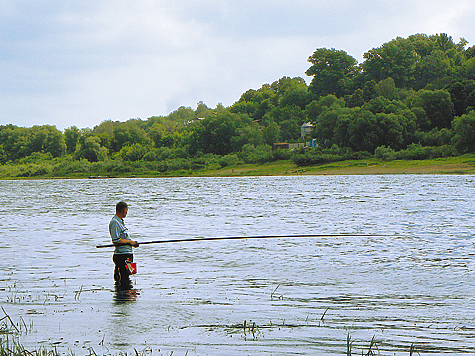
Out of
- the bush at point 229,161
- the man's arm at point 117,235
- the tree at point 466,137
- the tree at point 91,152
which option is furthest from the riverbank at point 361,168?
the man's arm at point 117,235

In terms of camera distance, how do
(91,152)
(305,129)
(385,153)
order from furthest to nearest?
(305,129), (91,152), (385,153)

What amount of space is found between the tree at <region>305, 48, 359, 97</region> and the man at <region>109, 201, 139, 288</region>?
14804 centimetres

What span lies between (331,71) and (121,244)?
504 ft

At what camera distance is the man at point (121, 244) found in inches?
467

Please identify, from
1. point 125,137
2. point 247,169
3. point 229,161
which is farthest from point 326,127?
point 125,137

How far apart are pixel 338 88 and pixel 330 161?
65.9 metres

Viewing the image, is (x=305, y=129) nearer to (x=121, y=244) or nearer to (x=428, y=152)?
(x=428, y=152)

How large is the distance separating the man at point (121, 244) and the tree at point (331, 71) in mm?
148036

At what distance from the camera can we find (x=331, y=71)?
160000 millimetres

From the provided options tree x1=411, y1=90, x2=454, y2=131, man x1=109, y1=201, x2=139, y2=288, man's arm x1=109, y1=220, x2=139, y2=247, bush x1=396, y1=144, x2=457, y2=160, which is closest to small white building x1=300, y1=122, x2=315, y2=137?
tree x1=411, y1=90, x2=454, y2=131

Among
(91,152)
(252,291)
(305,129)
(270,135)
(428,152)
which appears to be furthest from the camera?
(305,129)

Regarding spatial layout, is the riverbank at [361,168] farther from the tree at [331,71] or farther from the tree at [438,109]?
the tree at [331,71]

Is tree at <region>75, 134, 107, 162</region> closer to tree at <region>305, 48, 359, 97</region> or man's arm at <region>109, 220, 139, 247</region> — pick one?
tree at <region>305, 48, 359, 97</region>

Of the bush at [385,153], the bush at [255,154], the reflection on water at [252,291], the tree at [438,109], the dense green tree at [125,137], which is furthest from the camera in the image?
the dense green tree at [125,137]
